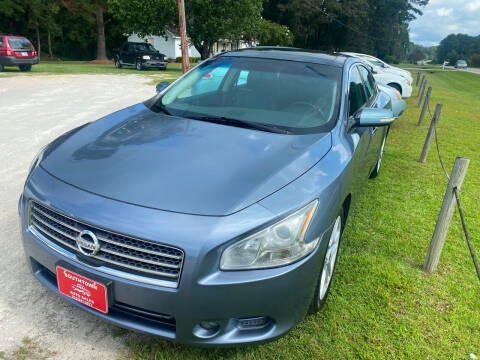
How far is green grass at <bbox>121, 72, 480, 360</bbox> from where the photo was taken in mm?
2242

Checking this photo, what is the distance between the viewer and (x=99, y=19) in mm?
38531

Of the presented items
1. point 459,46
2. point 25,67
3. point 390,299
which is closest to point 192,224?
point 390,299

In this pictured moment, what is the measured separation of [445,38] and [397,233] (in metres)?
170

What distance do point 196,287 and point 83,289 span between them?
0.60m

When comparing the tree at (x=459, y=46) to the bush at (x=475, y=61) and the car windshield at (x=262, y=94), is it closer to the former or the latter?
the bush at (x=475, y=61)

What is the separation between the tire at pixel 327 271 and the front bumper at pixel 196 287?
30cm

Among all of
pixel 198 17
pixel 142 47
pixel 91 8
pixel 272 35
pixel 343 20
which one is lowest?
pixel 142 47

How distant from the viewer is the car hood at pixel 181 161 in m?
1.90

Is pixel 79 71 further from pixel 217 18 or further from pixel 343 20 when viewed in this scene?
pixel 343 20

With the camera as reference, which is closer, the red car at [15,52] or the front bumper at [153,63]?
the red car at [15,52]

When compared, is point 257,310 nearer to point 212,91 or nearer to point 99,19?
point 212,91

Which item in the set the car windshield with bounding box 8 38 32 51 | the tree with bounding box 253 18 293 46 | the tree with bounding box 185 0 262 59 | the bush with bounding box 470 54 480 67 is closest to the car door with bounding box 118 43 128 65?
the tree with bounding box 185 0 262 59

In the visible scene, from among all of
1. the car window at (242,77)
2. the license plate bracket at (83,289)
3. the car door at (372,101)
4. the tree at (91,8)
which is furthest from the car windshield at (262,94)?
the tree at (91,8)

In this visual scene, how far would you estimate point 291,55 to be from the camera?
3.49 meters
